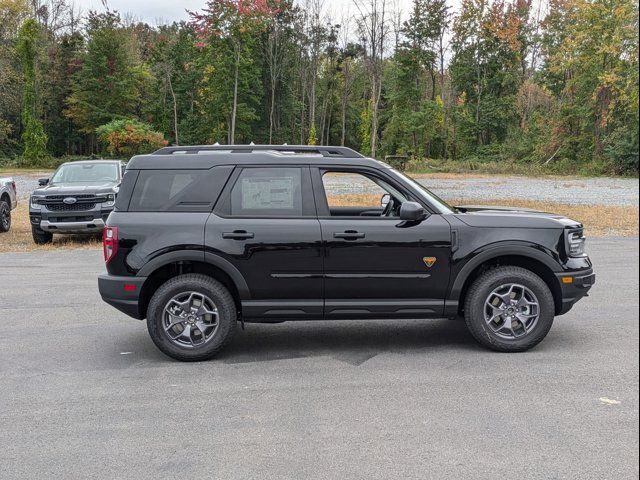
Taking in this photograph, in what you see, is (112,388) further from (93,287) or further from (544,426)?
(93,287)

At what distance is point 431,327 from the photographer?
688 cm

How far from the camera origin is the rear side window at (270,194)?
577 centimetres

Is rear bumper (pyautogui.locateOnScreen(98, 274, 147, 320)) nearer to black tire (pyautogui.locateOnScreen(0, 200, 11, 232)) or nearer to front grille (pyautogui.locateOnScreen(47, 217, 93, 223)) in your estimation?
front grille (pyautogui.locateOnScreen(47, 217, 93, 223))

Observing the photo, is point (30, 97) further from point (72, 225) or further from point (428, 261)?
point (428, 261)

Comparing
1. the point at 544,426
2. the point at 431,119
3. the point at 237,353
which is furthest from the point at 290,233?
the point at 431,119

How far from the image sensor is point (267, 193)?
19.1 feet

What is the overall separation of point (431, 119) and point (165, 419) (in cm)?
5870

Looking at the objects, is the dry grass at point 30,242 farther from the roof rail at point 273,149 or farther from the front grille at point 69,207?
the roof rail at point 273,149

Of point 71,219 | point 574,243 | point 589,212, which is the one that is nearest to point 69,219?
point 71,219

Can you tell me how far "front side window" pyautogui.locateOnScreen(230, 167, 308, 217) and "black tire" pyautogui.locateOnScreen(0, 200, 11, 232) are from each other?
12.7 m

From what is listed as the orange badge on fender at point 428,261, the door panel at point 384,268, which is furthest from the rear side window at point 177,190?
the orange badge on fender at point 428,261

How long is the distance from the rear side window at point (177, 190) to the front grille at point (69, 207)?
8.48 metres

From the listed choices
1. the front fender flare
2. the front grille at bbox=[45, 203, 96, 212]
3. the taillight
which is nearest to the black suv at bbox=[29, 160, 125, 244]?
the front grille at bbox=[45, 203, 96, 212]

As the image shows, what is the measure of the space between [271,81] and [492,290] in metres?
60.2
